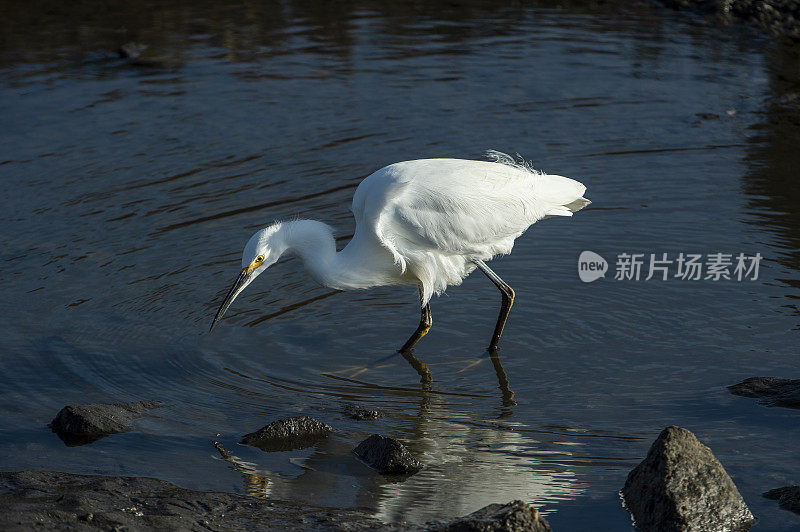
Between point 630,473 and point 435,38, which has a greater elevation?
point 435,38

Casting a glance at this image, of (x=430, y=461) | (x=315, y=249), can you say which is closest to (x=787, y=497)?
(x=430, y=461)

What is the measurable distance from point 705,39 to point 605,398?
9775 mm

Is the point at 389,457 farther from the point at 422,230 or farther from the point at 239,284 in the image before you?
the point at 422,230

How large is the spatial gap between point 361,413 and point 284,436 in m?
0.56

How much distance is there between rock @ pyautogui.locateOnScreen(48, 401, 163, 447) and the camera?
5016 millimetres

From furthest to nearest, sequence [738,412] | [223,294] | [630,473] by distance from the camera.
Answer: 1. [223,294]
2. [738,412]
3. [630,473]

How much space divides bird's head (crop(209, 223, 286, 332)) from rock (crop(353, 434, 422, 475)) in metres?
1.45

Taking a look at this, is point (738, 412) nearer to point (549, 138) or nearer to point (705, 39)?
point (549, 138)

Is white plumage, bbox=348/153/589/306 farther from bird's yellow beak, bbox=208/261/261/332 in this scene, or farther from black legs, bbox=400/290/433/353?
bird's yellow beak, bbox=208/261/261/332

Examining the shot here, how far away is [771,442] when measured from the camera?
497cm

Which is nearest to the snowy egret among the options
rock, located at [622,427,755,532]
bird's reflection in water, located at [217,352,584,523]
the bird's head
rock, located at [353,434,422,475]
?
the bird's head

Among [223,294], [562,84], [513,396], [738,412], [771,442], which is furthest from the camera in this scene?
[562,84]

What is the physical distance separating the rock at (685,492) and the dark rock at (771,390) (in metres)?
1.33

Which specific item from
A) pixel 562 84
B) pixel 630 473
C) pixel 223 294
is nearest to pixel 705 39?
pixel 562 84
